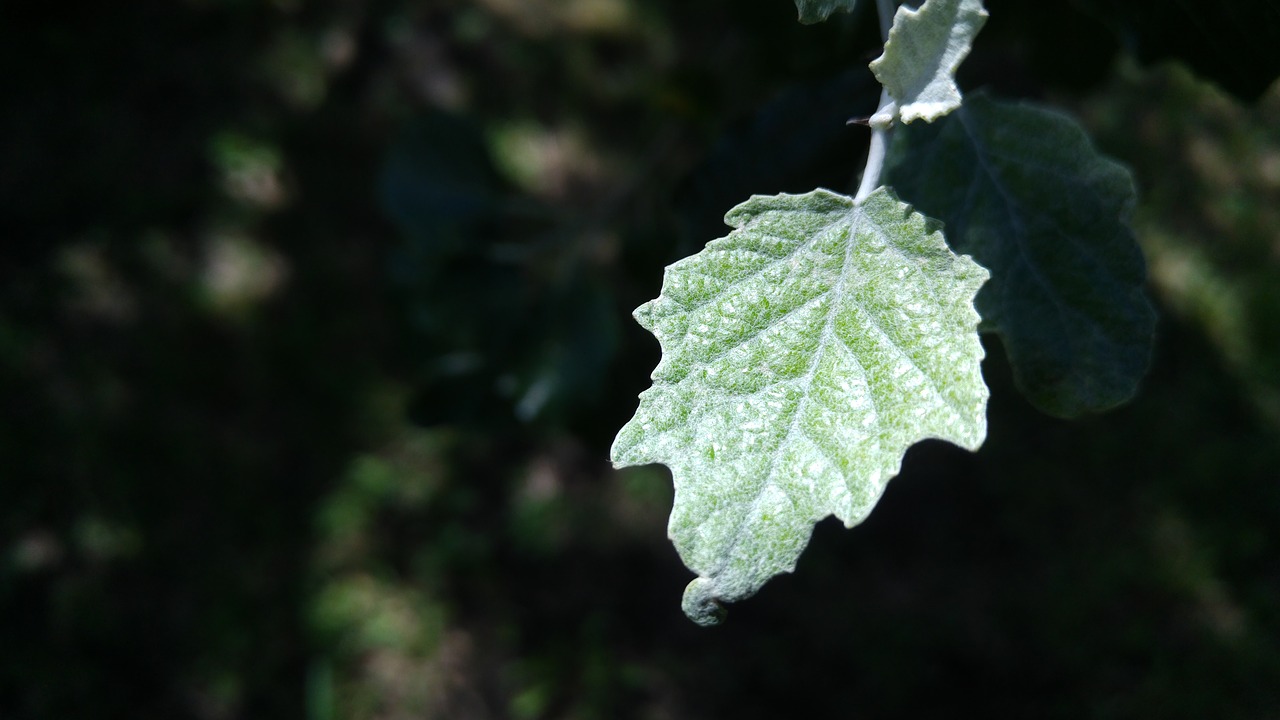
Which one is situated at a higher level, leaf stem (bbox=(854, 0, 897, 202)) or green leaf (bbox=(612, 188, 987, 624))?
leaf stem (bbox=(854, 0, 897, 202))

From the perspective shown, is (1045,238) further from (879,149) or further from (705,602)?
(705,602)

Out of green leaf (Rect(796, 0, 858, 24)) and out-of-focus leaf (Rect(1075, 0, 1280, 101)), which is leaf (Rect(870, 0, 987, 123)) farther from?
out-of-focus leaf (Rect(1075, 0, 1280, 101))

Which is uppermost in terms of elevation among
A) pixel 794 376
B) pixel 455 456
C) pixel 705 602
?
pixel 455 456

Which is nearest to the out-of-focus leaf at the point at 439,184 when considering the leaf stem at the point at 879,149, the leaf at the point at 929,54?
the leaf stem at the point at 879,149

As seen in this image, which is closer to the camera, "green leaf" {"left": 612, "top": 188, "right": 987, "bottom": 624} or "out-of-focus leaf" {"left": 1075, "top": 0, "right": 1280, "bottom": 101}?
"green leaf" {"left": 612, "top": 188, "right": 987, "bottom": 624}

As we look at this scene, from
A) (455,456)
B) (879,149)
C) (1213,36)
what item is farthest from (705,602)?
(455,456)

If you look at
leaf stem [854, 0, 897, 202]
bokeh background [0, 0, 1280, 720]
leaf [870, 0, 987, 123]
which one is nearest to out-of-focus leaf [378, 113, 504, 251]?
bokeh background [0, 0, 1280, 720]

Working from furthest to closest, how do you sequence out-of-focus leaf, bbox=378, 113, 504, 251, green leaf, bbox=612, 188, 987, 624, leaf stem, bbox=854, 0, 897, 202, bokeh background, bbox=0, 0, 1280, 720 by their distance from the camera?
1. bokeh background, bbox=0, 0, 1280, 720
2. out-of-focus leaf, bbox=378, 113, 504, 251
3. leaf stem, bbox=854, 0, 897, 202
4. green leaf, bbox=612, 188, 987, 624
